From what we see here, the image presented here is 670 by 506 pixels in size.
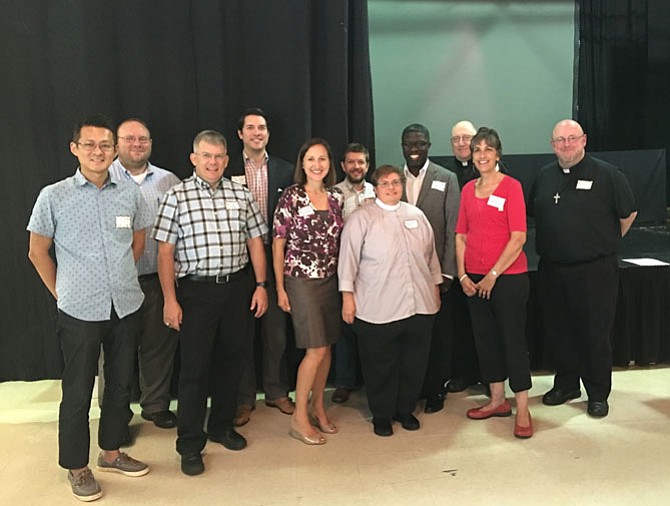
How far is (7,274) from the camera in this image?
11.9ft

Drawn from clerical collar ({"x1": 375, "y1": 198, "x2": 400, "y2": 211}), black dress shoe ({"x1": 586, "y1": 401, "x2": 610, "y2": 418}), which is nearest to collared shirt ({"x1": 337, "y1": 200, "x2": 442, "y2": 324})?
clerical collar ({"x1": 375, "y1": 198, "x2": 400, "y2": 211})

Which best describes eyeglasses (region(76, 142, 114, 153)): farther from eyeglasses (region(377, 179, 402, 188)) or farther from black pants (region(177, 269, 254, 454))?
eyeglasses (region(377, 179, 402, 188))

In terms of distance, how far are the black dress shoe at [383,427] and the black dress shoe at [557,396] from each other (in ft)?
3.22

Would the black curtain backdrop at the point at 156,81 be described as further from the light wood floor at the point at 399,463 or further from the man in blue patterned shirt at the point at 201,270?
the light wood floor at the point at 399,463

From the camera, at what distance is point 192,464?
266 cm

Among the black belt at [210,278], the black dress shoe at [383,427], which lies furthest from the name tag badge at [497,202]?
the black belt at [210,278]

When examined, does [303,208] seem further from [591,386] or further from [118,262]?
[591,386]

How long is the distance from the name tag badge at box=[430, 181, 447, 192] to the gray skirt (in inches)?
30.6

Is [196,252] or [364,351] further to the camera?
[364,351]

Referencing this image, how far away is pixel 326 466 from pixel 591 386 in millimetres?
1570

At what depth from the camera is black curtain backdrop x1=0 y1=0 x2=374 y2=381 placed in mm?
3477

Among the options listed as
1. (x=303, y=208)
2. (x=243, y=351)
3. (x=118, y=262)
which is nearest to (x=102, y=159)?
(x=118, y=262)

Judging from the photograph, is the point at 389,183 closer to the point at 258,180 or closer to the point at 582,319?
the point at 258,180

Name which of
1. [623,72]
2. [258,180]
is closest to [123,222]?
[258,180]
